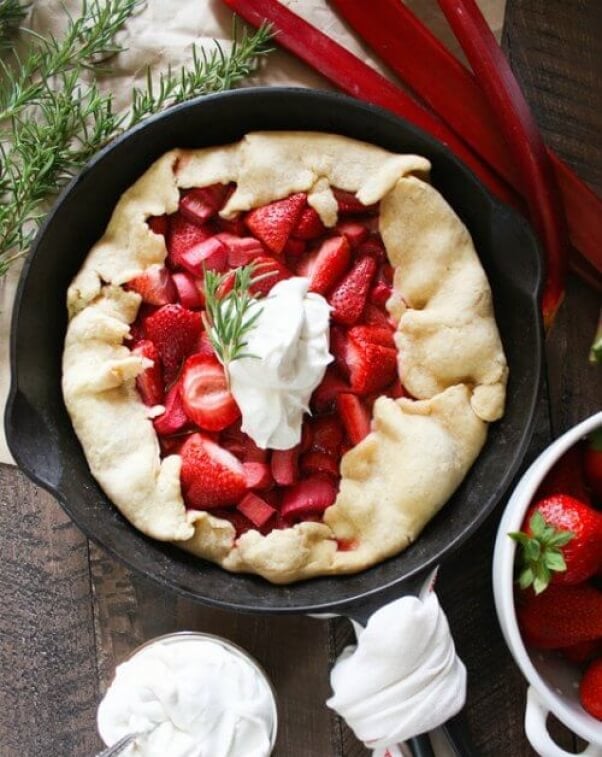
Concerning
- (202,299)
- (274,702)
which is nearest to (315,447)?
(202,299)

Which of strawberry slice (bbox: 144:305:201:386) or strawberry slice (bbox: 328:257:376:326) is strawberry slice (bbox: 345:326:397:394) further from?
strawberry slice (bbox: 144:305:201:386)

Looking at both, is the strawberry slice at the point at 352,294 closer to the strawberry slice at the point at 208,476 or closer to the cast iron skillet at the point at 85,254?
the cast iron skillet at the point at 85,254

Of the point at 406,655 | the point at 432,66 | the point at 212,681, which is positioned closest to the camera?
the point at 406,655

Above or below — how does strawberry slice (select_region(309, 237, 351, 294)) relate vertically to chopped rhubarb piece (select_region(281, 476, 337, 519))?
above

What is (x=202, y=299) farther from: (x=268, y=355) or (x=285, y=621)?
(x=285, y=621)

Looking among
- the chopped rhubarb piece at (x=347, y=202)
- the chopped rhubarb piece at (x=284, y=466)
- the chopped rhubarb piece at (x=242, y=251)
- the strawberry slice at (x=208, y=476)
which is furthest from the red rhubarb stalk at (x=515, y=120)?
the strawberry slice at (x=208, y=476)

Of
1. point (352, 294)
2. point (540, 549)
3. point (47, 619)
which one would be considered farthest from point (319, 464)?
point (47, 619)

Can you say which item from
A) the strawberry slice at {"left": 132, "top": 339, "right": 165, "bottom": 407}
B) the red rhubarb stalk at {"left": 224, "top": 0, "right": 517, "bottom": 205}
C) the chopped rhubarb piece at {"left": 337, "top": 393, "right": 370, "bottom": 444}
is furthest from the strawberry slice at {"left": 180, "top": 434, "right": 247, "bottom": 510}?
the red rhubarb stalk at {"left": 224, "top": 0, "right": 517, "bottom": 205}
